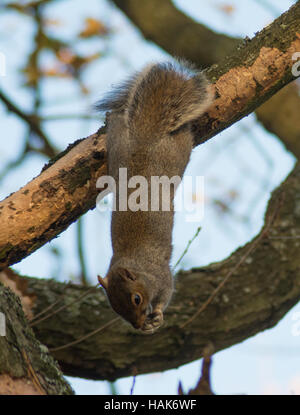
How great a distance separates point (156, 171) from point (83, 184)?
0.43m

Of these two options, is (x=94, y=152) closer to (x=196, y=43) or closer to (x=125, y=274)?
(x=125, y=274)

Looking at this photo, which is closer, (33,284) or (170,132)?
(170,132)

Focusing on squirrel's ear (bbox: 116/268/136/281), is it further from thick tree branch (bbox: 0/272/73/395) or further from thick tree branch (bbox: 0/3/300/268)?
thick tree branch (bbox: 0/272/73/395)

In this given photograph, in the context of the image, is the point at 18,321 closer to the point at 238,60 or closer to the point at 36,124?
the point at 238,60

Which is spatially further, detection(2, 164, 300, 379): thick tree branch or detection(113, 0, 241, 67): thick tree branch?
detection(113, 0, 241, 67): thick tree branch

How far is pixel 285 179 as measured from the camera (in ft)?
13.9

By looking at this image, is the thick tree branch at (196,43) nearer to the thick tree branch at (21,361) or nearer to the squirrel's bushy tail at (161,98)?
the squirrel's bushy tail at (161,98)

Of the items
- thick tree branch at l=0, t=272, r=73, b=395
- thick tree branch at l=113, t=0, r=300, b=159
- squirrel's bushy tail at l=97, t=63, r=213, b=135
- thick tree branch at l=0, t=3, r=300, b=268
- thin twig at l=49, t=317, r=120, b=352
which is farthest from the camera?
thick tree branch at l=113, t=0, r=300, b=159

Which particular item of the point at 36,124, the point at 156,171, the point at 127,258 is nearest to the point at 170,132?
the point at 156,171

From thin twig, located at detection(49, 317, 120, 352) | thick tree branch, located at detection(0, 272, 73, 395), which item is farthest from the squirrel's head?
thick tree branch, located at detection(0, 272, 73, 395)

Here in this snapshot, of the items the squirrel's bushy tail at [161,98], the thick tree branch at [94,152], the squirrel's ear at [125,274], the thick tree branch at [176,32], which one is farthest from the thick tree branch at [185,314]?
the thick tree branch at [176,32]

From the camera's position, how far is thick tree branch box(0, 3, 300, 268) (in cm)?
274

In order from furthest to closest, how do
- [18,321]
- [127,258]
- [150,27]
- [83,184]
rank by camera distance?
[150,27]
[127,258]
[83,184]
[18,321]

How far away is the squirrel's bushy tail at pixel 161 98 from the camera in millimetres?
3076
